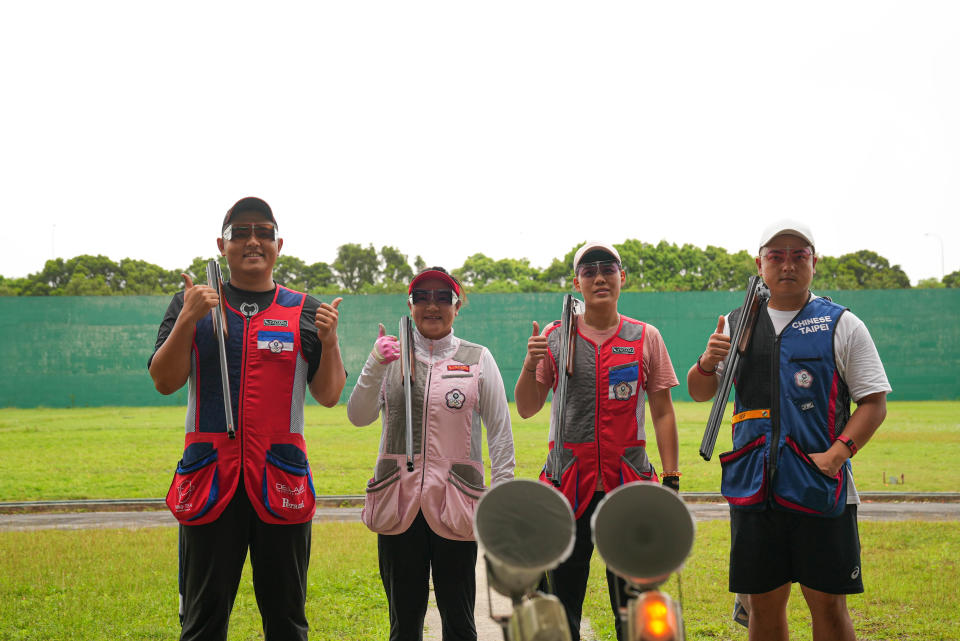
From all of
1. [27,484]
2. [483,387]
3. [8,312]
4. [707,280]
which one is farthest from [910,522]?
[707,280]

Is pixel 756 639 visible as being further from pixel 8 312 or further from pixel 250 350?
pixel 8 312

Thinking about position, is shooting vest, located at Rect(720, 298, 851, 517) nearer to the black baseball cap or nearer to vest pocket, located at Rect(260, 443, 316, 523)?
vest pocket, located at Rect(260, 443, 316, 523)

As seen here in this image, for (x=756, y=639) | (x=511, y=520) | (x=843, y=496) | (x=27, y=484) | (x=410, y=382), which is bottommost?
(x=27, y=484)

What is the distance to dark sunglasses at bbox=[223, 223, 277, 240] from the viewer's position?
11.2 feet

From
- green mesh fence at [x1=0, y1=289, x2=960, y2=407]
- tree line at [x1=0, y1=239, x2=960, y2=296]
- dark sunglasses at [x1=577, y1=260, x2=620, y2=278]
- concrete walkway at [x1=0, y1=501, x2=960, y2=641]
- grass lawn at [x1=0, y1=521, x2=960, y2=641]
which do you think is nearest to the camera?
dark sunglasses at [x1=577, y1=260, x2=620, y2=278]

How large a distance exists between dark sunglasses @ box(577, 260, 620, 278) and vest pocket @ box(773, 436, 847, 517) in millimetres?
1092

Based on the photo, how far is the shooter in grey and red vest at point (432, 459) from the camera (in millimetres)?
3428

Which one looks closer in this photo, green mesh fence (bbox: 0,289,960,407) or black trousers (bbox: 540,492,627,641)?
black trousers (bbox: 540,492,627,641)

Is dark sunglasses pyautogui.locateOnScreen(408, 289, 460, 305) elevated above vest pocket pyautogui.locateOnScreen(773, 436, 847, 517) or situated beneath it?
elevated above

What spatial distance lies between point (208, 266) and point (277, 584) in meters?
1.28

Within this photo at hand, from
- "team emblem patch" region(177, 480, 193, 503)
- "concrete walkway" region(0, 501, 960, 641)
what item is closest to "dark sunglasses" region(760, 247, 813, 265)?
"team emblem patch" region(177, 480, 193, 503)

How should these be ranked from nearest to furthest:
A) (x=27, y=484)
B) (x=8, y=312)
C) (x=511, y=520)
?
(x=511, y=520) → (x=27, y=484) → (x=8, y=312)

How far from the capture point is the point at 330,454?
13750 millimetres

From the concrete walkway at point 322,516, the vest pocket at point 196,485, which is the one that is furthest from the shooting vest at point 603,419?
the concrete walkway at point 322,516
